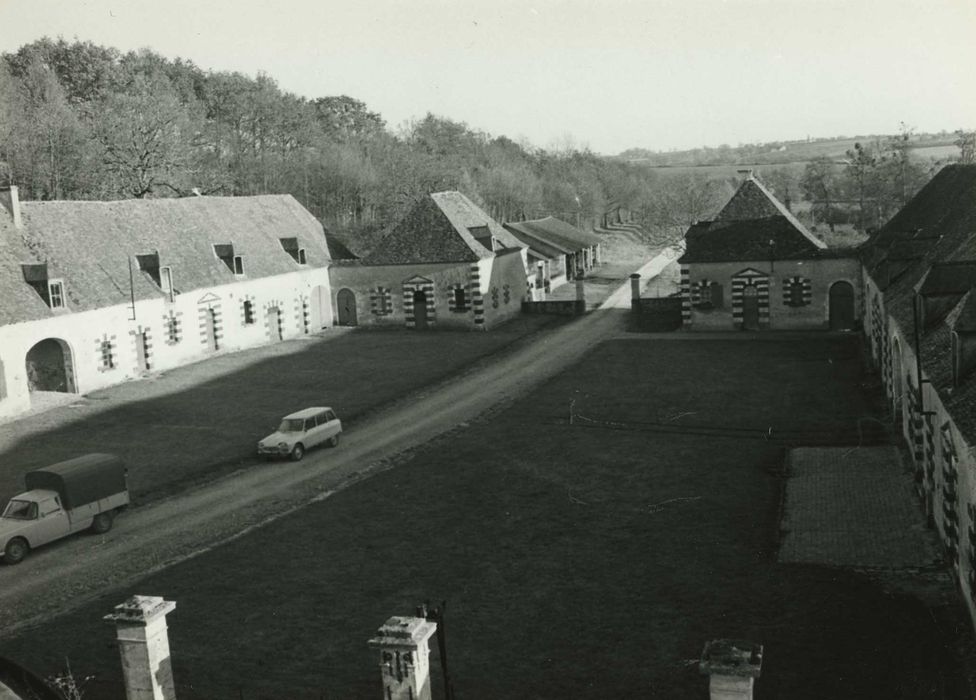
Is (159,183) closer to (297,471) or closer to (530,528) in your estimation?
(297,471)

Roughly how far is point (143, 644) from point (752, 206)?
41.2m

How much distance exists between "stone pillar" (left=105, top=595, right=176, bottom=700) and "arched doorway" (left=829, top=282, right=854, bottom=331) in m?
39.0

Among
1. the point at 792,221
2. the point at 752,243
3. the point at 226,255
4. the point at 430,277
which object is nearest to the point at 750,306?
the point at 752,243

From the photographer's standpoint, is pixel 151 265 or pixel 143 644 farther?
pixel 151 265

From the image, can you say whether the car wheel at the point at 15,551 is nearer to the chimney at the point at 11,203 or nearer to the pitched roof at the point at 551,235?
the chimney at the point at 11,203

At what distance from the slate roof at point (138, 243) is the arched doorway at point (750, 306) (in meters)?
22.9

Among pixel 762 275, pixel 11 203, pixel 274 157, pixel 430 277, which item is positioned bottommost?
pixel 762 275

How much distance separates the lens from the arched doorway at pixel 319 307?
52.9 m

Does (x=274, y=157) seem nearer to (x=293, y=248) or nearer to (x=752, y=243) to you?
(x=293, y=248)

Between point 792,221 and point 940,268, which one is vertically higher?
point 792,221

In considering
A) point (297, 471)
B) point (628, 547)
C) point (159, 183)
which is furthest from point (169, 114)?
point (628, 547)

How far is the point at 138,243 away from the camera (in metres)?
43.7

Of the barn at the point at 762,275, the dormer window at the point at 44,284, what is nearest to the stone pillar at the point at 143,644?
the dormer window at the point at 44,284

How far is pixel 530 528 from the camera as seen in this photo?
72.7 feet
